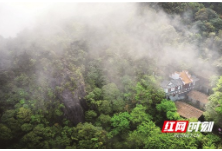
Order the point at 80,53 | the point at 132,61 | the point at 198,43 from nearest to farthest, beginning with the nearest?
1. the point at 80,53
2. the point at 132,61
3. the point at 198,43

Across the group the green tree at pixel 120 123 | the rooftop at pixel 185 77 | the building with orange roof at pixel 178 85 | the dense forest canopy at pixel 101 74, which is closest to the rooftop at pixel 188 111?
the building with orange roof at pixel 178 85

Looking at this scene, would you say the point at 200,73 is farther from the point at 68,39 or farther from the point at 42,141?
the point at 42,141

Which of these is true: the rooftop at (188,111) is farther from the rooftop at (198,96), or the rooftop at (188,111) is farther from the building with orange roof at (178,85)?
the rooftop at (198,96)

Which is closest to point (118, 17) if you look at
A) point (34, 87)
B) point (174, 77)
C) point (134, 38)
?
point (134, 38)

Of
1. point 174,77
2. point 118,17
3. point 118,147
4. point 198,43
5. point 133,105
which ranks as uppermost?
point 118,17

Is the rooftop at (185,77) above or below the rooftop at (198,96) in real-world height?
above

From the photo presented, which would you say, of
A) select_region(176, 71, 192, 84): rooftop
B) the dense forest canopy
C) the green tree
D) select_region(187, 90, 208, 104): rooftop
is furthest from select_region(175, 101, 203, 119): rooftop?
the green tree

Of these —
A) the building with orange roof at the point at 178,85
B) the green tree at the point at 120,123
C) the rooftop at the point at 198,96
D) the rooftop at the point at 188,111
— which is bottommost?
the green tree at the point at 120,123
